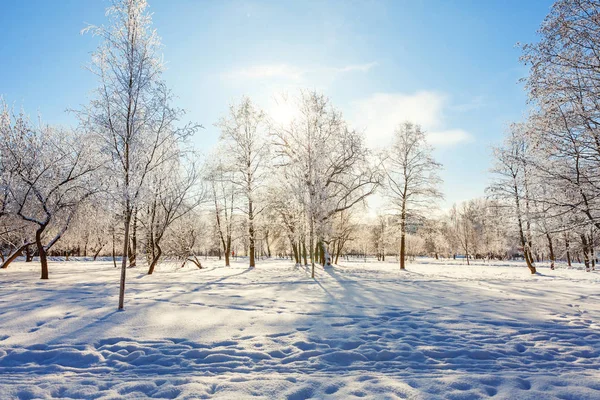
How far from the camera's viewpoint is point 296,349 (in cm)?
445

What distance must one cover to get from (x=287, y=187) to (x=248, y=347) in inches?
515

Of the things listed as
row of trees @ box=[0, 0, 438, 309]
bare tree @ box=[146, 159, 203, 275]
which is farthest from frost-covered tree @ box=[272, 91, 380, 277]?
bare tree @ box=[146, 159, 203, 275]

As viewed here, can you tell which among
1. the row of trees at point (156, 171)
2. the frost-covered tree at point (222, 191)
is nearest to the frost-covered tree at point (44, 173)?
the row of trees at point (156, 171)

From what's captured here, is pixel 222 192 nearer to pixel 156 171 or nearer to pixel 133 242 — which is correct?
pixel 133 242

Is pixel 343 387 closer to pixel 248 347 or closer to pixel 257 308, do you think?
pixel 248 347

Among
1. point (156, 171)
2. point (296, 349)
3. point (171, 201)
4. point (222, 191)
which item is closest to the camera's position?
point (296, 349)

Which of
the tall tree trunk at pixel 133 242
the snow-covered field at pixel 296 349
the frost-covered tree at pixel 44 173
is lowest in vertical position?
the snow-covered field at pixel 296 349

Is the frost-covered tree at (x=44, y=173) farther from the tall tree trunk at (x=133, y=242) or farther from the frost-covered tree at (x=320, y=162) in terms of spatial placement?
the frost-covered tree at (x=320, y=162)

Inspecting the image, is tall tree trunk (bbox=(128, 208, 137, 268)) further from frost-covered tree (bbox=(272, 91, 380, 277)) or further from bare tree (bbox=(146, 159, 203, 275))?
frost-covered tree (bbox=(272, 91, 380, 277))

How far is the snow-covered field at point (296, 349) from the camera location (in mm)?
3291

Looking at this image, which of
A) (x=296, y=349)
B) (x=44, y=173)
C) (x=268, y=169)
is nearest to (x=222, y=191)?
(x=268, y=169)

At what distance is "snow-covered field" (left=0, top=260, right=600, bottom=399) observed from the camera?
3291mm

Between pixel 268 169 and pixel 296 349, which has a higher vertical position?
pixel 268 169

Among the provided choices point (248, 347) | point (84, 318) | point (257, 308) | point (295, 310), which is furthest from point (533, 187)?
point (84, 318)
